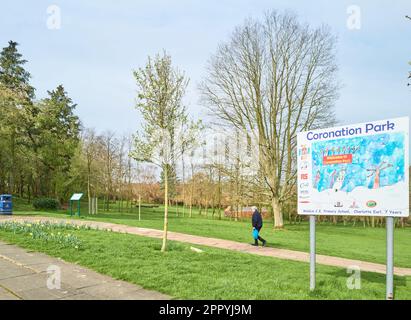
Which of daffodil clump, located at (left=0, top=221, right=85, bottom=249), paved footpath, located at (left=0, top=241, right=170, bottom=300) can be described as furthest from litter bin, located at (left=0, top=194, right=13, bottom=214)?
paved footpath, located at (left=0, top=241, right=170, bottom=300)

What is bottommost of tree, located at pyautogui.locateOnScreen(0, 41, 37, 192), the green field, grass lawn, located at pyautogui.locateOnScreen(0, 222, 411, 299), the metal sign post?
the green field

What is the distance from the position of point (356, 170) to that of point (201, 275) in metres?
3.72

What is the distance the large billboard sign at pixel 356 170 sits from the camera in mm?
6105

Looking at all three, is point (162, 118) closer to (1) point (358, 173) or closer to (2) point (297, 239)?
(1) point (358, 173)

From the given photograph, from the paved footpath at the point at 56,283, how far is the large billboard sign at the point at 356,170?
3.76 metres

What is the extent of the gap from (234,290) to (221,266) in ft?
7.51

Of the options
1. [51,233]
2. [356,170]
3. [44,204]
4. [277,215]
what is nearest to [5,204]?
[44,204]

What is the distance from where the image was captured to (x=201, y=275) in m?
7.07

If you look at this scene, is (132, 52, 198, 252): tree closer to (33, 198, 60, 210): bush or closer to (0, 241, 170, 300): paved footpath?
(0, 241, 170, 300): paved footpath

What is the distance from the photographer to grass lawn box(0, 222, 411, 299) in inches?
237

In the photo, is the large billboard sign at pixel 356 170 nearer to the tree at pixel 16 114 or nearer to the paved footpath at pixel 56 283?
the paved footpath at pixel 56 283

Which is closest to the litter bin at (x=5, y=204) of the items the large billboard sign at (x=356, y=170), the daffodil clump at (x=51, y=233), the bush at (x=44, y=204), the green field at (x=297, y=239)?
the green field at (x=297, y=239)

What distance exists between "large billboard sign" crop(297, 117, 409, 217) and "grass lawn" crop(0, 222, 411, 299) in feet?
5.22

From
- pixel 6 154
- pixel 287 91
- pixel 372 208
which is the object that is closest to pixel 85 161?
pixel 6 154
